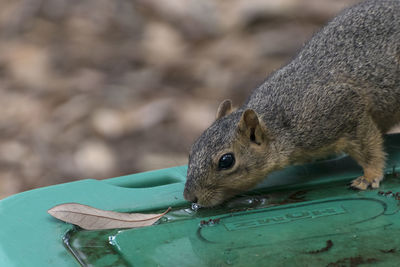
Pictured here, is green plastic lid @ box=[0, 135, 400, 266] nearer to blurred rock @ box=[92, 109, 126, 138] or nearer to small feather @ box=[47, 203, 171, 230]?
small feather @ box=[47, 203, 171, 230]

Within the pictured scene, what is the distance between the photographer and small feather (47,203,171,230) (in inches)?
133

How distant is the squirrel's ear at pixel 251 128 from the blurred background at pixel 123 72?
97.3 inches

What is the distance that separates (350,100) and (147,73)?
3.62 metres

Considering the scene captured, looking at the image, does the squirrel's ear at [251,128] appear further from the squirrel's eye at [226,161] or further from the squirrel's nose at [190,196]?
the squirrel's nose at [190,196]

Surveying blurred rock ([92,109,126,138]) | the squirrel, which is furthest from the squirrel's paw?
blurred rock ([92,109,126,138])

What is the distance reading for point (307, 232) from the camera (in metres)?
3.18

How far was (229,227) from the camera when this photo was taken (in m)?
3.33

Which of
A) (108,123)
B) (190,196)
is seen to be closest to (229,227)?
(190,196)

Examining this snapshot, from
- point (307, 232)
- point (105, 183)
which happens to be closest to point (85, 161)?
point (105, 183)

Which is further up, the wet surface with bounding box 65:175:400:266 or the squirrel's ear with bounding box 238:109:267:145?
the squirrel's ear with bounding box 238:109:267:145

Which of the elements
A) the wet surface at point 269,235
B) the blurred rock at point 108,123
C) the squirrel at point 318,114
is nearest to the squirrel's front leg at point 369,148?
the squirrel at point 318,114

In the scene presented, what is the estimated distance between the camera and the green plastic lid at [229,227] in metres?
2.95

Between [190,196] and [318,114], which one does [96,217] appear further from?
[318,114]

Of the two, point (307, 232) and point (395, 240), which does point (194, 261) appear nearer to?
point (307, 232)
